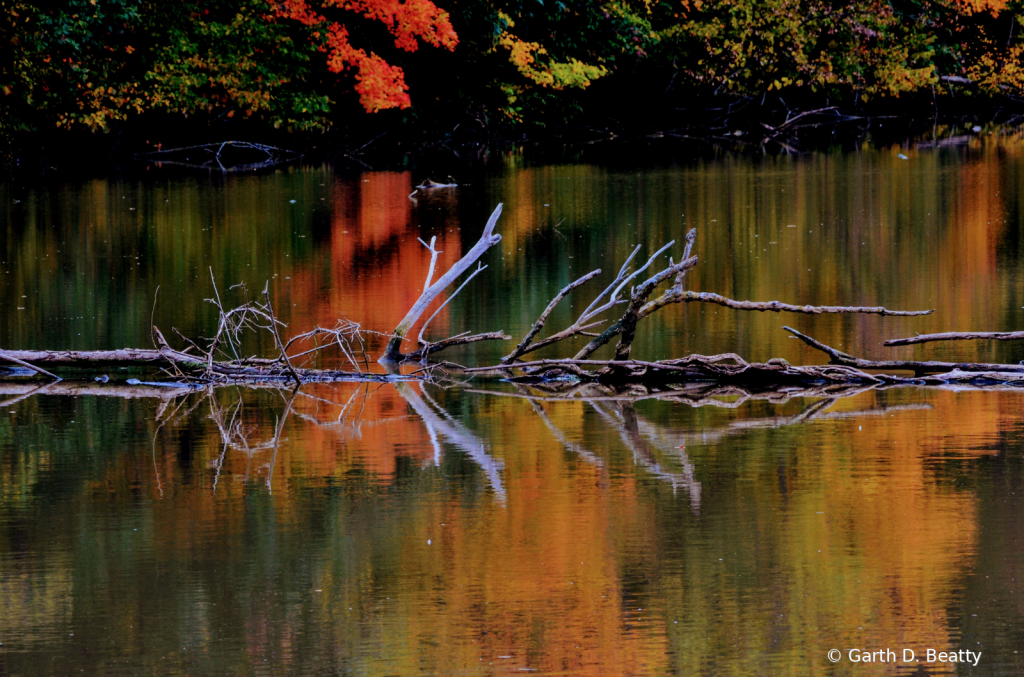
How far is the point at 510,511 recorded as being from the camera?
621 centimetres

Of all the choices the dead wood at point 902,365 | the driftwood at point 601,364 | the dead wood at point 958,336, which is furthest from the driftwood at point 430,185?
the dead wood at point 958,336

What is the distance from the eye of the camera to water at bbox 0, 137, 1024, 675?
15.7 feet

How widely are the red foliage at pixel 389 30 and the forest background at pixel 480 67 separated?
5cm

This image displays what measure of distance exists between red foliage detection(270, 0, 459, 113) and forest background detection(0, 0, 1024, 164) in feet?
0.15

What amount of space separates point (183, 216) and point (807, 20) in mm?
22489

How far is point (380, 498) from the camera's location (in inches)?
255

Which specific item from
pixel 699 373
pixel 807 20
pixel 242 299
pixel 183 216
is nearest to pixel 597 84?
pixel 807 20

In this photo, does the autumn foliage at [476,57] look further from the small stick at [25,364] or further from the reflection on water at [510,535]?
the reflection on water at [510,535]

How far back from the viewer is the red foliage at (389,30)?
32.2 metres

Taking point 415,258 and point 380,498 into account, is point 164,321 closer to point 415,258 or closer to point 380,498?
point 415,258

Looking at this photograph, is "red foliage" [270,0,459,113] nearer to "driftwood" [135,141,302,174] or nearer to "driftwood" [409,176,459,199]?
"driftwood" [135,141,302,174]

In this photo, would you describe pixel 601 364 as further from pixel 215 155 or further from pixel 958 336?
pixel 215 155

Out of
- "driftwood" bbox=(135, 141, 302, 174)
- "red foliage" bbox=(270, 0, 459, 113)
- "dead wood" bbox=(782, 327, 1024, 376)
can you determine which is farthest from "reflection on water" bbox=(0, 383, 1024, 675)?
"red foliage" bbox=(270, 0, 459, 113)

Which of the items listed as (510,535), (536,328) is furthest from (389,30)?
(510,535)
